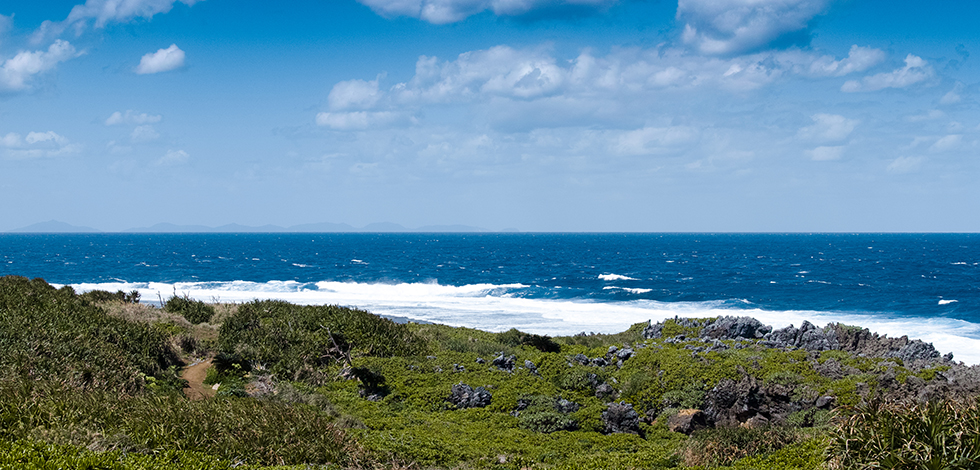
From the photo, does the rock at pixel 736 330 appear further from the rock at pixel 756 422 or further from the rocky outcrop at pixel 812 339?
the rock at pixel 756 422

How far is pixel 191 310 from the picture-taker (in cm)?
2919

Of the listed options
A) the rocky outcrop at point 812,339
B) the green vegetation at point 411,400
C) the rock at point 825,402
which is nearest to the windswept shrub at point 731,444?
the green vegetation at point 411,400

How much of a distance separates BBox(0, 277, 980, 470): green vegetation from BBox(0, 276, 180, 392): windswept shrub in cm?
7

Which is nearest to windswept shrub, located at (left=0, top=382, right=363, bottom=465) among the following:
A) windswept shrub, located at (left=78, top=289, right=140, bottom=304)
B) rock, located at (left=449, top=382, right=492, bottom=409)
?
rock, located at (left=449, top=382, right=492, bottom=409)

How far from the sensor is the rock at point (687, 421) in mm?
16125

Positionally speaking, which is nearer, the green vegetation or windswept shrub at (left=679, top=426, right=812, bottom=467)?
the green vegetation

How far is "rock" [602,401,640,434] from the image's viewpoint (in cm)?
1617

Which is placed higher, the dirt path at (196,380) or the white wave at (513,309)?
the dirt path at (196,380)

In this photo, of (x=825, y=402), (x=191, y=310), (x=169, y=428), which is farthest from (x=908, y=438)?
(x=191, y=310)

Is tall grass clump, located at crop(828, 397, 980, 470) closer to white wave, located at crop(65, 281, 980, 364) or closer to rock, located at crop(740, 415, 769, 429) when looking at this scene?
rock, located at crop(740, 415, 769, 429)

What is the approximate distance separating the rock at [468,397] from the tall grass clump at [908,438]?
9.43m

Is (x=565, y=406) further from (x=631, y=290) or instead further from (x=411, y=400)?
(x=631, y=290)

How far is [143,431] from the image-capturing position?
1121 cm

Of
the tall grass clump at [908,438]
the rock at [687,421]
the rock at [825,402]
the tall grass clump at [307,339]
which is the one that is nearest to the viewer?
the tall grass clump at [908,438]
